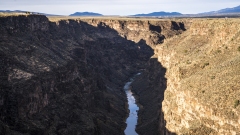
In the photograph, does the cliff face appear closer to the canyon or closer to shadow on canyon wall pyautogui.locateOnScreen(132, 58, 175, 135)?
the canyon

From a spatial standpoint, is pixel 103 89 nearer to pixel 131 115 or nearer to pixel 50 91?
pixel 131 115

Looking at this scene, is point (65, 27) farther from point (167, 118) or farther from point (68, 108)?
point (167, 118)

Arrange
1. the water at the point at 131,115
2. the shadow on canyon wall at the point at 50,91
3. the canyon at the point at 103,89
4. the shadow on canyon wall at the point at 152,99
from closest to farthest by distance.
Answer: the canyon at the point at 103,89, the shadow on canyon wall at the point at 50,91, the shadow on canyon wall at the point at 152,99, the water at the point at 131,115

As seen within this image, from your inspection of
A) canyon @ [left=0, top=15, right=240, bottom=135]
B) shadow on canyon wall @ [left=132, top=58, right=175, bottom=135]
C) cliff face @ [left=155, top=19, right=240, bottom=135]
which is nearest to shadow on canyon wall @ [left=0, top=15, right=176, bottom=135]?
canyon @ [left=0, top=15, right=240, bottom=135]

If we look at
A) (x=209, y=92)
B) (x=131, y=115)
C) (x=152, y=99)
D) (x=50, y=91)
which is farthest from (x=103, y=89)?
(x=209, y=92)

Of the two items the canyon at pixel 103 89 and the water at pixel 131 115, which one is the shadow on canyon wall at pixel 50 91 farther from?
the water at pixel 131 115

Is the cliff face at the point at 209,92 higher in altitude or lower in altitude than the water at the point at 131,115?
higher

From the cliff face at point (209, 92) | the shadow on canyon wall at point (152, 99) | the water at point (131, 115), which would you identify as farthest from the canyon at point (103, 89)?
the water at point (131, 115)
